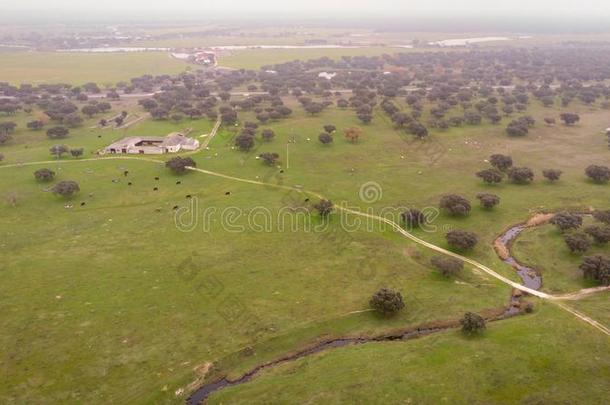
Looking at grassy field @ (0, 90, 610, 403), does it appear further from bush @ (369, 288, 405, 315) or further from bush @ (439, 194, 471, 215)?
bush @ (439, 194, 471, 215)

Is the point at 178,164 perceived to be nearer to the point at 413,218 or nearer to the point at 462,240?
the point at 413,218

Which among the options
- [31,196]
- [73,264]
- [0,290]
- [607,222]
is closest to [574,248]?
[607,222]

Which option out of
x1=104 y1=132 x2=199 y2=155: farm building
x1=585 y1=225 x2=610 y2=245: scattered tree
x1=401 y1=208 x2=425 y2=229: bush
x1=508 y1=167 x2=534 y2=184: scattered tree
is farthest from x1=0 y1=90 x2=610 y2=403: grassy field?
x1=585 y1=225 x2=610 y2=245: scattered tree

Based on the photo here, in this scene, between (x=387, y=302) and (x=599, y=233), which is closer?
(x=387, y=302)

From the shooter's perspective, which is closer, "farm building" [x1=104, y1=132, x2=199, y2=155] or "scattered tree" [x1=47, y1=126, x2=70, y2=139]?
"farm building" [x1=104, y1=132, x2=199, y2=155]

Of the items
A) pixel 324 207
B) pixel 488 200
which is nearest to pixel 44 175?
pixel 324 207

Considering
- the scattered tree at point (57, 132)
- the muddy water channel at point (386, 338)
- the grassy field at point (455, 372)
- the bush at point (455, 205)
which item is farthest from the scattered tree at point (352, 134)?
the scattered tree at point (57, 132)
